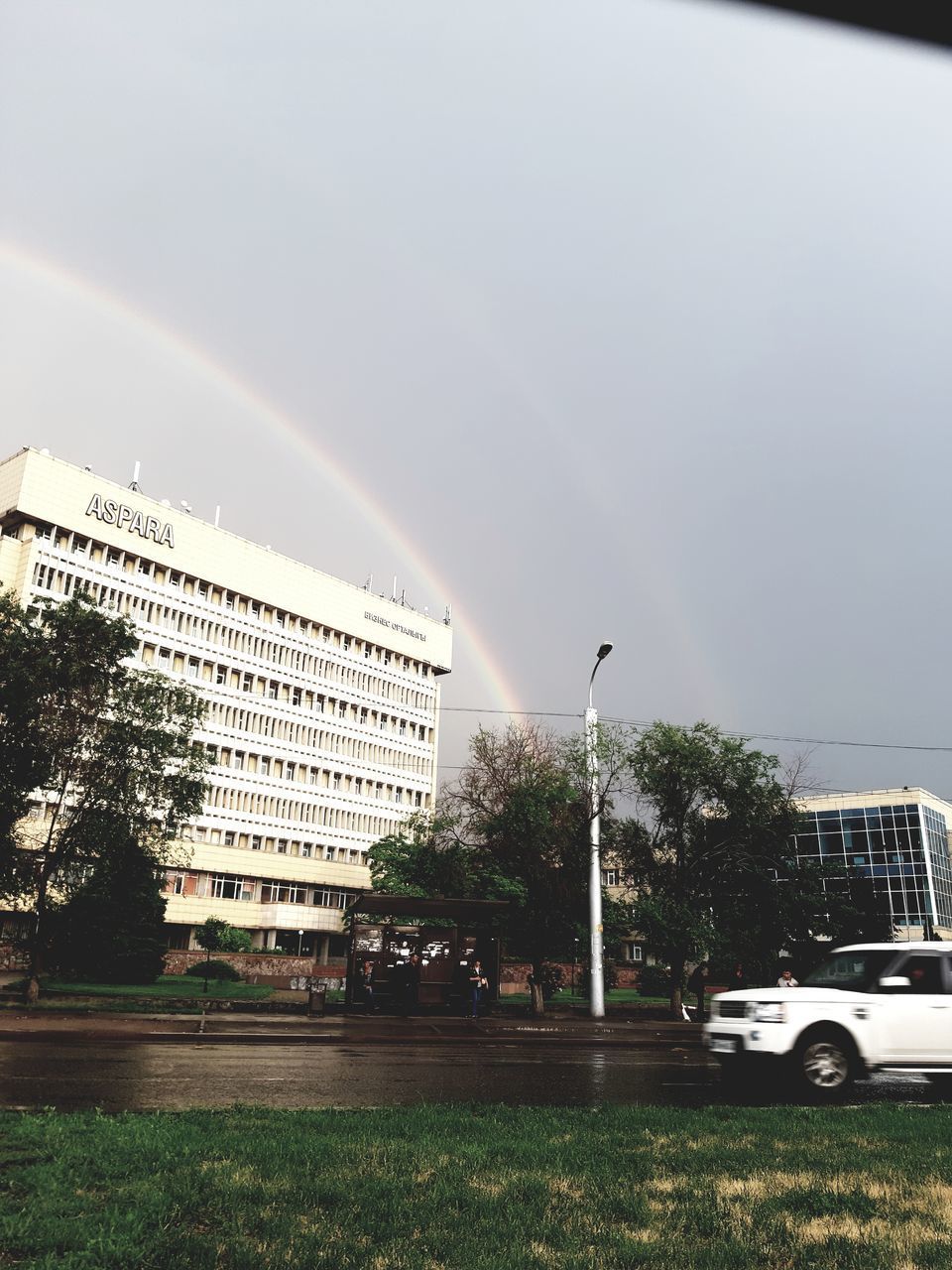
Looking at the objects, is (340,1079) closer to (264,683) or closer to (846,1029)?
(846,1029)

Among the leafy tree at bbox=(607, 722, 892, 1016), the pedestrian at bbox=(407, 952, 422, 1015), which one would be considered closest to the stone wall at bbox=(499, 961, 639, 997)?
the leafy tree at bbox=(607, 722, 892, 1016)

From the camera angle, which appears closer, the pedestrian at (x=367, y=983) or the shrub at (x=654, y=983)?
the pedestrian at (x=367, y=983)

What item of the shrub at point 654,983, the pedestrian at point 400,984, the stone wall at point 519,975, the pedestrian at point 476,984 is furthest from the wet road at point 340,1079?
the shrub at point 654,983

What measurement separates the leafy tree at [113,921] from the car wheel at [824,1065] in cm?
2434

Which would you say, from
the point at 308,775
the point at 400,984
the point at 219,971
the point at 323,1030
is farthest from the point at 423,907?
the point at 308,775

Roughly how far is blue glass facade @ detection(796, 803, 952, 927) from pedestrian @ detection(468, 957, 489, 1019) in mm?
66653

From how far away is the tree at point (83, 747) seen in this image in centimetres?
2889

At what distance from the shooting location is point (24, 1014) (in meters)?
25.3

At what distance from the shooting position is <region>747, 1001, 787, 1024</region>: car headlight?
12.3 metres

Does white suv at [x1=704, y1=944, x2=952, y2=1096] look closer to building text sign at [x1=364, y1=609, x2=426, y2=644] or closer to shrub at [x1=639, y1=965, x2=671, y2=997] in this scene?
shrub at [x1=639, y1=965, x2=671, y2=997]

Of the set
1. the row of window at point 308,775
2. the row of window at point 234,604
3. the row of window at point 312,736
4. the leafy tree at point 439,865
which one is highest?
the row of window at point 234,604

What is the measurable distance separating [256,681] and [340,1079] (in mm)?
83157

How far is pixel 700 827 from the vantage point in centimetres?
3953

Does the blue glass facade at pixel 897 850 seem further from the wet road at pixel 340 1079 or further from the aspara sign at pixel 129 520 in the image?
the wet road at pixel 340 1079
